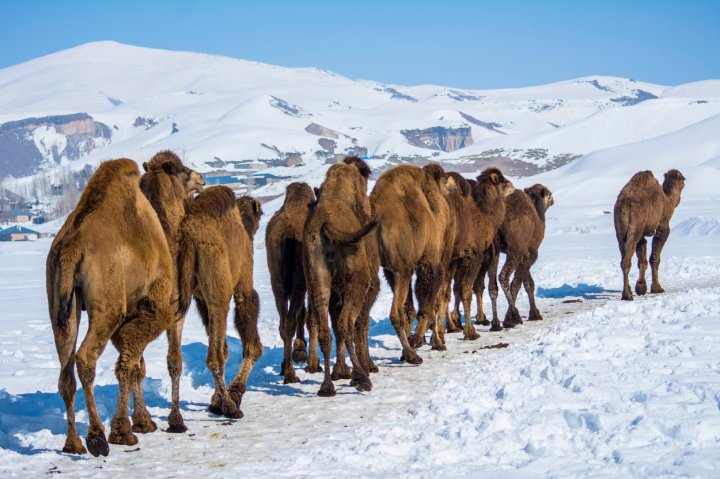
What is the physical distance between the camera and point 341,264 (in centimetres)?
959

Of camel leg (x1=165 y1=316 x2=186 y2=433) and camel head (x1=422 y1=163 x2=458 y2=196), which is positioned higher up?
camel head (x1=422 y1=163 x2=458 y2=196)

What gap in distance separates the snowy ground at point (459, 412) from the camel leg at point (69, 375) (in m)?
0.16

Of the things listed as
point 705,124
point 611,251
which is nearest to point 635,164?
Answer: point 705,124

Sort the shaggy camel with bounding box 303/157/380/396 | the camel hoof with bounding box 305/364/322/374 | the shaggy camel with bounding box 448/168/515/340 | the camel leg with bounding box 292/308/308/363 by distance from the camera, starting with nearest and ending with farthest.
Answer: the shaggy camel with bounding box 303/157/380/396, the camel hoof with bounding box 305/364/322/374, the camel leg with bounding box 292/308/308/363, the shaggy camel with bounding box 448/168/515/340

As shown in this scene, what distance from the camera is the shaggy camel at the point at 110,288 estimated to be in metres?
6.82

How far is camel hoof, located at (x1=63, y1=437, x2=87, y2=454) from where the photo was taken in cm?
691

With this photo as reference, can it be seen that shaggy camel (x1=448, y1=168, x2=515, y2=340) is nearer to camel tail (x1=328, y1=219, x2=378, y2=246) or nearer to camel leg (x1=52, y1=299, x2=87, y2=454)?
camel tail (x1=328, y1=219, x2=378, y2=246)

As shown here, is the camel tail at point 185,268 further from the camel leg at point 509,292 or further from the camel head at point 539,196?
the camel head at point 539,196

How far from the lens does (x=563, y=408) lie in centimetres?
706

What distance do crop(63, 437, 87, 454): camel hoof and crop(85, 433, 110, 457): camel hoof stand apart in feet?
0.88

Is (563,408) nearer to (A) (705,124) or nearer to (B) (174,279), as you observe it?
(B) (174,279)

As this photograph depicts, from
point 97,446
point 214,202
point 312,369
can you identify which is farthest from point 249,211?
point 97,446

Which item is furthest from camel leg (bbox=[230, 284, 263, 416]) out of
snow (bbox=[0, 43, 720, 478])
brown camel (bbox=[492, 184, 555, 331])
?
brown camel (bbox=[492, 184, 555, 331])

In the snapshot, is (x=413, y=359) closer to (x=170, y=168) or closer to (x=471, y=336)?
(x=471, y=336)
